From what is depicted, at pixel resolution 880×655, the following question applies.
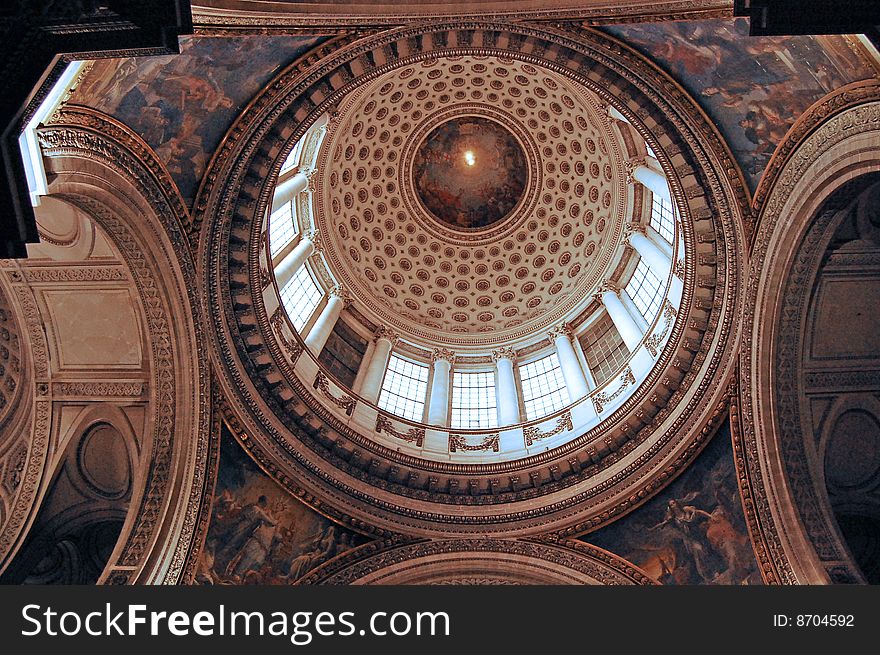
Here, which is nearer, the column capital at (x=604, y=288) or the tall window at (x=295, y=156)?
the tall window at (x=295, y=156)

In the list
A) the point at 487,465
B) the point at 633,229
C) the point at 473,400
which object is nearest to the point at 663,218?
the point at 633,229

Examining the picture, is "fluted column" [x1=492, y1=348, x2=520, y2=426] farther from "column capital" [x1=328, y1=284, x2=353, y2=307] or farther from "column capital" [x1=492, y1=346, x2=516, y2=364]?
"column capital" [x1=328, y1=284, x2=353, y2=307]

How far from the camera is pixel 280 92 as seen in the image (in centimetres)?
1470

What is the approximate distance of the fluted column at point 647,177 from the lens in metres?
21.6

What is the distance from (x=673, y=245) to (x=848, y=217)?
7.69 metres

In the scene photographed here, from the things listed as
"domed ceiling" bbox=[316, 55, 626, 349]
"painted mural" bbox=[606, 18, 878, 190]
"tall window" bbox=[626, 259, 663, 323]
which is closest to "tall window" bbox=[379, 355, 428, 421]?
"domed ceiling" bbox=[316, 55, 626, 349]

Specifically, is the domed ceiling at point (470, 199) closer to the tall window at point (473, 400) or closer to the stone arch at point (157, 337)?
the tall window at point (473, 400)

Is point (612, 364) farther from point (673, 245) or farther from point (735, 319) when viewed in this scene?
point (735, 319)

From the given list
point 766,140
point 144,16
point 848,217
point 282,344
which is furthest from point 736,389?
point 144,16

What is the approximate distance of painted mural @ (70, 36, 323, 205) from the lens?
39.2 ft

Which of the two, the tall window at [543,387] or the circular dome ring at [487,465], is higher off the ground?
the tall window at [543,387]

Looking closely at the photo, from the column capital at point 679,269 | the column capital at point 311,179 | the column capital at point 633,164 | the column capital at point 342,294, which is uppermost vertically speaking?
the column capital at point 311,179

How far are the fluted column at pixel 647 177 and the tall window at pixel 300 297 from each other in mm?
11891

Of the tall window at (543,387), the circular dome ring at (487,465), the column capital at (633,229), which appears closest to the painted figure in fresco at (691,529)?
the circular dome ring at (487,465)
